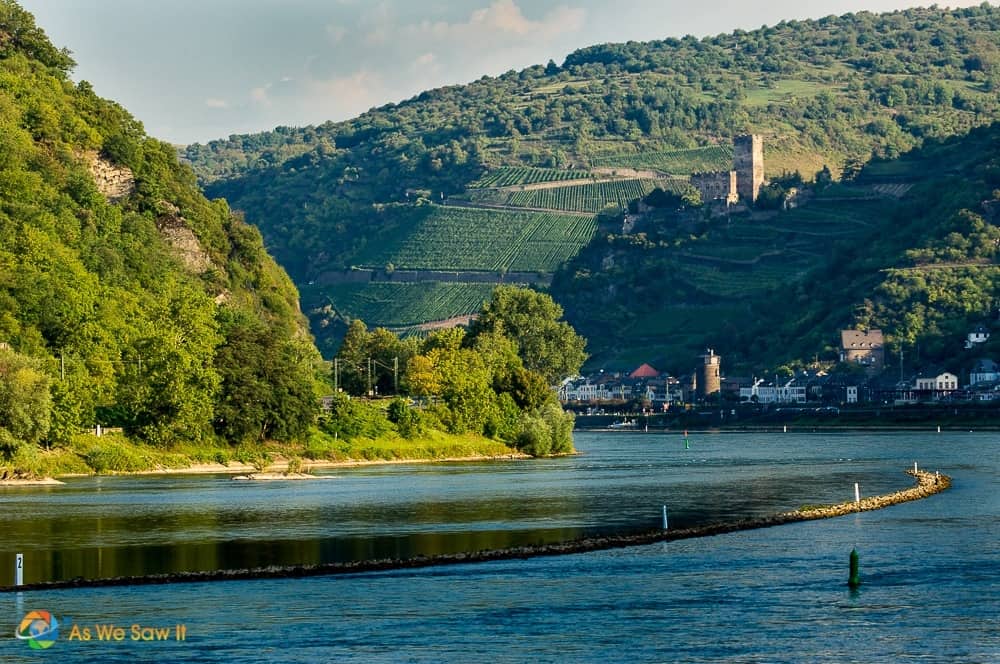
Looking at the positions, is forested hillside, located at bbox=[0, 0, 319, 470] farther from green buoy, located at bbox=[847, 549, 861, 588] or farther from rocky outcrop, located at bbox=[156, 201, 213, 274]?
green buoy, located at bbox=[847, 549, 861, 588]

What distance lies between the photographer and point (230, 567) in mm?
43781

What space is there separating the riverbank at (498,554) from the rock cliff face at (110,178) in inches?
2777

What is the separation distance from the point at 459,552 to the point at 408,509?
15.7 m

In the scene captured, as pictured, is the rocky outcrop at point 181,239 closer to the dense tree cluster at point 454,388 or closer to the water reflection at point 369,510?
the dense tree cluster at point 454,388

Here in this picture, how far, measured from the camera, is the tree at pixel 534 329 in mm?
153750

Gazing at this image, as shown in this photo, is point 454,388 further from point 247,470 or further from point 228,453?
point 247,470

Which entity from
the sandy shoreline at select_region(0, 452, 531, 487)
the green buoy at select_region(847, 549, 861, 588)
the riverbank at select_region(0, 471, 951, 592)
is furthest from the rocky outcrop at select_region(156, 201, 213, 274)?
the green buoy at select_region(847, 549, 861, 588)

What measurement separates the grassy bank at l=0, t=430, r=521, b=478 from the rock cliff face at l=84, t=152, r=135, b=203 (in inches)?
1034

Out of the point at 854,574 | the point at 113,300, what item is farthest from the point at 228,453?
the point at 854,574

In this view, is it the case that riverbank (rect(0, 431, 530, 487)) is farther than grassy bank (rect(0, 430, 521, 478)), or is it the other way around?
grassy bank (rect(0, 430, 521, 478))

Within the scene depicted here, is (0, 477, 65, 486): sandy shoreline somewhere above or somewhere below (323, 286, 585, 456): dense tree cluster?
below

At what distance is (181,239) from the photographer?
12388cm

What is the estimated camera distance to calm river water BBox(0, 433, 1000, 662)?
32.8 metres

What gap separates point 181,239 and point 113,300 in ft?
86.8
